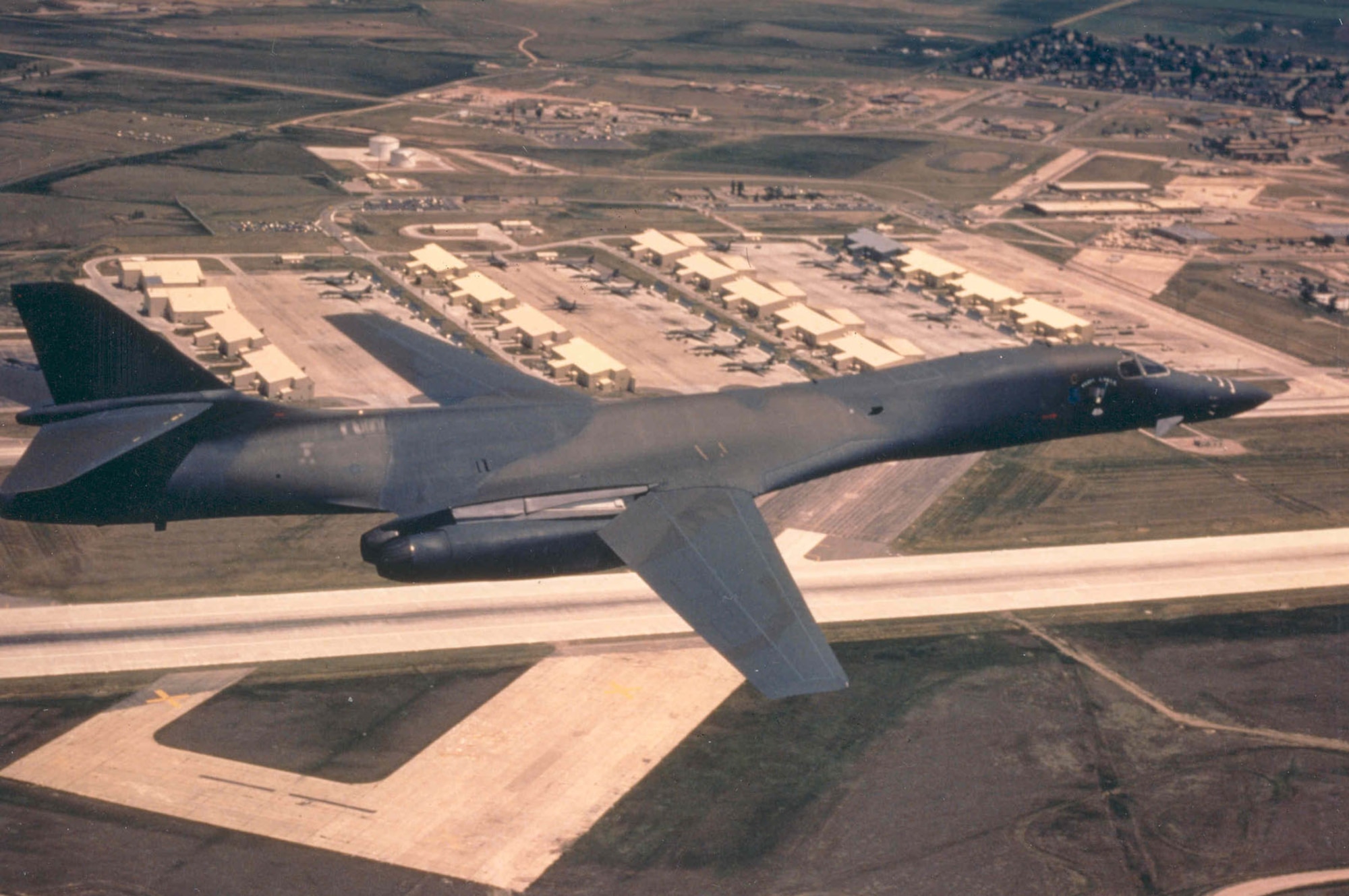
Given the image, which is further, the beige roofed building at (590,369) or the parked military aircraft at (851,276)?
the parked military aircraft at (851,276)

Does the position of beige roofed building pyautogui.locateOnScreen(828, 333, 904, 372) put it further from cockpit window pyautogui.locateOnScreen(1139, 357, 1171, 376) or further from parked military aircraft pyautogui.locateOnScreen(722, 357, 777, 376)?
cockpit window pyautogui.locateOnScreen(1139, 357, 1171, 376)

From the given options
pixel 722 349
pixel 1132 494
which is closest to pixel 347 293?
pixel 722 349

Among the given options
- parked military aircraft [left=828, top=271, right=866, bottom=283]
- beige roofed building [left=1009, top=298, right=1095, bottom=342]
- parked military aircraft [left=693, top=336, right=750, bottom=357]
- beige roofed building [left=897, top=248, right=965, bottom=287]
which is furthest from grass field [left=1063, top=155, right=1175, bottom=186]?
parked military aircraft [left=693, top=336, right=750, bottom=357]

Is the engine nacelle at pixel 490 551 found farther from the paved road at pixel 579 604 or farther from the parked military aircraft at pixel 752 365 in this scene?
the parked military aircraft at pixel 752 365

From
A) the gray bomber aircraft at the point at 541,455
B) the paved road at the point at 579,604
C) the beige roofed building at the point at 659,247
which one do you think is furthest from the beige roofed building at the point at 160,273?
the gray bomber aircraft at the point at 541,455

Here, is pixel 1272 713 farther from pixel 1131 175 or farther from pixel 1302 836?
pixel 1131 175
